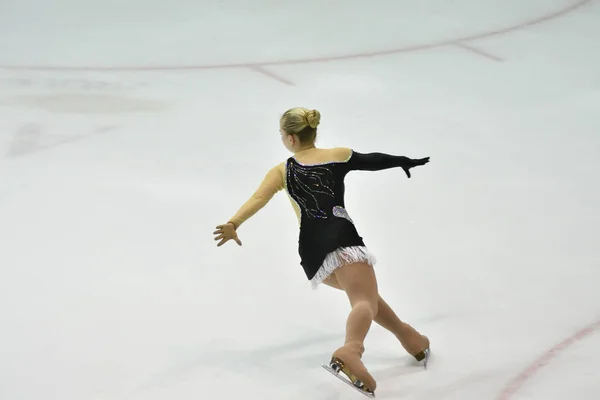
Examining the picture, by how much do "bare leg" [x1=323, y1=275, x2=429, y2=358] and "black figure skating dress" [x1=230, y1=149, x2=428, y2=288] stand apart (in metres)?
0.22

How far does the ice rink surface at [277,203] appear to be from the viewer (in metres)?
3.49

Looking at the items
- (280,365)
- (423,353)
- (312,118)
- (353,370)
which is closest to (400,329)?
(423,353)

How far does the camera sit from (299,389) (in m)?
3.32

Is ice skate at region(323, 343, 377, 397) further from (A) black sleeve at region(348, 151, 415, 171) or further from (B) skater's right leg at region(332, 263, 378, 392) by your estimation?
(A) black sleeve at region(348, 151, 415, 171)

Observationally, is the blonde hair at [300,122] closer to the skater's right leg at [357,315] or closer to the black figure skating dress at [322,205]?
the black figure skating dress at [322,205]

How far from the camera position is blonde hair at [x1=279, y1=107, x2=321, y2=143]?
3.29 meters

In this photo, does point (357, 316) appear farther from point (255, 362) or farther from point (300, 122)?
point (300, 122)

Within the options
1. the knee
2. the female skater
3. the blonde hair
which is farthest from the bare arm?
the knee

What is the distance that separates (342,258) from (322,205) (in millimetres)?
204

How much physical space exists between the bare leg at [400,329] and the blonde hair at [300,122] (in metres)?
0.66

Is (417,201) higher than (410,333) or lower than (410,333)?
higher
